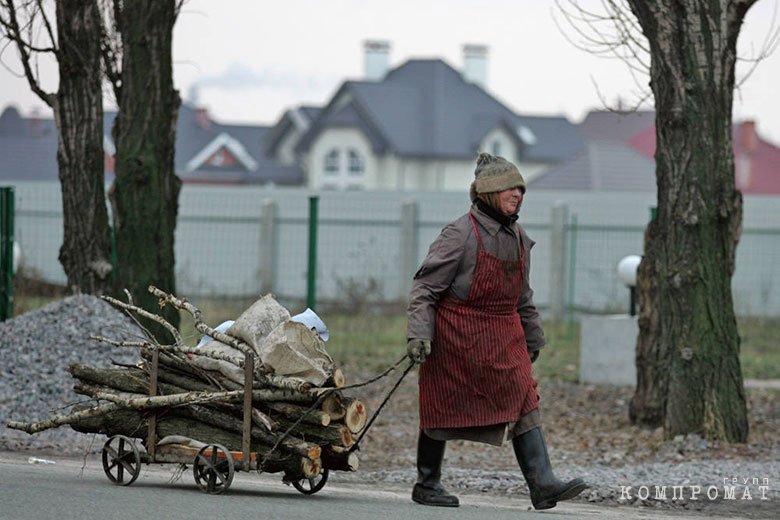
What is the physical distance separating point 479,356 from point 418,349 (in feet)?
1.36

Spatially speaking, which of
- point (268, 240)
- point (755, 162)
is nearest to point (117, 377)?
point (268, 240)

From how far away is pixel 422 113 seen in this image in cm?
6988

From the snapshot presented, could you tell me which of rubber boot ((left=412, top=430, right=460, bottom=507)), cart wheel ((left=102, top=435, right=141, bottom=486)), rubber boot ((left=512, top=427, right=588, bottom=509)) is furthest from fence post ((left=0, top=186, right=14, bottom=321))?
rubber boot ((left=512, top=427, right=588, bottom=509))

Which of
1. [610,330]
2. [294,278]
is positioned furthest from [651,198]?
[610,330]

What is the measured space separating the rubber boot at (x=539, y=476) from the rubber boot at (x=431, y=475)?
462 millimetres

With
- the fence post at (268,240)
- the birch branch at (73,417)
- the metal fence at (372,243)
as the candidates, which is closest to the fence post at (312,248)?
the metal fence at (372,243)

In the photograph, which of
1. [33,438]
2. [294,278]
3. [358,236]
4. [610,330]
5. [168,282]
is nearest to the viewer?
[33,438]

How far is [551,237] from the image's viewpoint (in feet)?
90.5

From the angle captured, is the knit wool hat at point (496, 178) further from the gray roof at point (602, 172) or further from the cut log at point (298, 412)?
the gray roof at point (602, 172)

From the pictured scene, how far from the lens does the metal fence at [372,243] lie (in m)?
24.5

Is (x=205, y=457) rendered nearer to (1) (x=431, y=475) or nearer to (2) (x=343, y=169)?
(1) (x=431, y=475)

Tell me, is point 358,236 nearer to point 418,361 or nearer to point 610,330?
point 610,330

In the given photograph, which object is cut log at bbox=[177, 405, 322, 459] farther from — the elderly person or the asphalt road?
the elderly person

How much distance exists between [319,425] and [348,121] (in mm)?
62113
